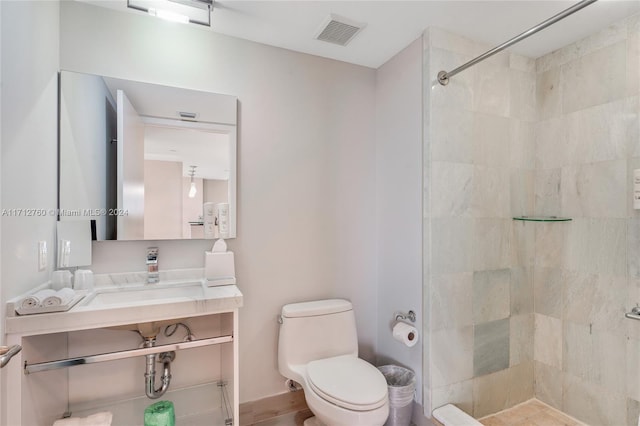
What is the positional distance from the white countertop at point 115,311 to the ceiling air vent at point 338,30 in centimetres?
157

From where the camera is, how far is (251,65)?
201 centimetres

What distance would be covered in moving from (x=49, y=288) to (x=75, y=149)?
69 cm

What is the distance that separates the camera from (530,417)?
6.64 ft


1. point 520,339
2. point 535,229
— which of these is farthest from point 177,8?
point 520,339

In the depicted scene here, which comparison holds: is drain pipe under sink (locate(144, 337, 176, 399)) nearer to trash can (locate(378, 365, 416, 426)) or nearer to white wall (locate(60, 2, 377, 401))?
white wall (locate(60, 2, 377, 401))

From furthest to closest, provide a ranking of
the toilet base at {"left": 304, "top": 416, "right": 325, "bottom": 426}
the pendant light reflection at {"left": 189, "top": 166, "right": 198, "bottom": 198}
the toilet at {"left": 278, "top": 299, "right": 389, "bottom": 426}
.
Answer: the toilet base at {"left": 304, "top": 416, "right": 325, "bottom": 426}
the pendant light reflection at {"left": 189, "top": 166, "right": 198, "bottom": 198}
the toilet at {"left": 278, "top": 299, "right": 389, "bottom": 426}

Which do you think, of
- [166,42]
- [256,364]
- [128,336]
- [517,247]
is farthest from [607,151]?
[128,336]

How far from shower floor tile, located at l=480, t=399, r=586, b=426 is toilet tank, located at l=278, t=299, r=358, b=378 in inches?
38.5

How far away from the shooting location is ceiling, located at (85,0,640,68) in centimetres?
167

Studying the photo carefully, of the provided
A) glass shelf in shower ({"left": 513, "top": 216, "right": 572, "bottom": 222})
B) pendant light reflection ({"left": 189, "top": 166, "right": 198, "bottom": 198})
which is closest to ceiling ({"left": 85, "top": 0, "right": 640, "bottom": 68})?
pendant light reflection ({"left": 189, "top": 166, "right": 198, "bottom": 198})

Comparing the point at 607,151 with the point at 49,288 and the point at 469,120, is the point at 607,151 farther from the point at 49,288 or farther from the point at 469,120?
the point at 49,288

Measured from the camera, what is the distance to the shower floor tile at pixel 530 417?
197cm

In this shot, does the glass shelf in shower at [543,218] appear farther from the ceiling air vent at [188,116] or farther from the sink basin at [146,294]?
the ceiling air vent at [188,116]

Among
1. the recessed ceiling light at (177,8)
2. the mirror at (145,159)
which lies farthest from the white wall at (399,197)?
the recessed ceiling light at (177,8)
